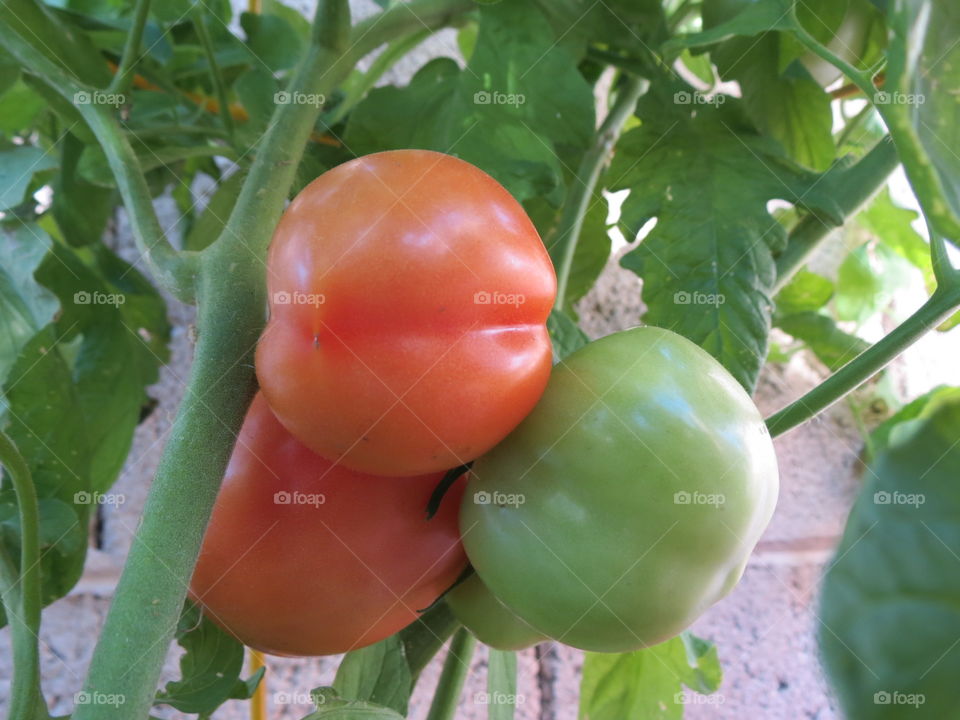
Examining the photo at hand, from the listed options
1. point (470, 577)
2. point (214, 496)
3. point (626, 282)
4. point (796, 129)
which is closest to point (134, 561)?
point (214, 496)

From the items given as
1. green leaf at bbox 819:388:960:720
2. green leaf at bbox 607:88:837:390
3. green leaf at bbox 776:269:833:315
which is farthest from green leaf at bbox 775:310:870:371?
green leaf at bbox 819:388:960:720

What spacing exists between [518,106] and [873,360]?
0.65ft

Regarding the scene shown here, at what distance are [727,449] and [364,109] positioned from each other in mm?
288

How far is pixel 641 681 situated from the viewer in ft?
1.75

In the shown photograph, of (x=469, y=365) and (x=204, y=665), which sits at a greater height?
(x=469, y=365)

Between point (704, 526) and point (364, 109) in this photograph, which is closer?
point (704, 526)

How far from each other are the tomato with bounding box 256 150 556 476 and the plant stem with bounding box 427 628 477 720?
18 cm

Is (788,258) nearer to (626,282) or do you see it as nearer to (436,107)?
(436,107)

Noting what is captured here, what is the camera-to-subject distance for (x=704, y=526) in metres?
0.30

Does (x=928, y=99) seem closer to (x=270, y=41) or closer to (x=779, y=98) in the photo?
(x=779, y=98)

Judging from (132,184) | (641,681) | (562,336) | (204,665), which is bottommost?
(641,681)

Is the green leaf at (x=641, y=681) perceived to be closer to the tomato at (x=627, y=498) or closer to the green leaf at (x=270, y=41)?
the tomato at (x=627, y=498)

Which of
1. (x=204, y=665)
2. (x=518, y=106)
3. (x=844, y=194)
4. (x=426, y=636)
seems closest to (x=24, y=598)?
(x=204, y=665)

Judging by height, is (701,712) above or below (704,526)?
below
